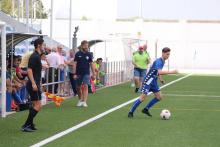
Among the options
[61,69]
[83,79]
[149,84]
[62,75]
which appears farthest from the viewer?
[62,75]

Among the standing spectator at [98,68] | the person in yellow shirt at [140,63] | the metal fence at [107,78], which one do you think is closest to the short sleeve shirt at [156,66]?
the metal fence at [107,78]

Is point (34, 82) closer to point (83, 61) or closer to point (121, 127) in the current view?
point (121, 127)

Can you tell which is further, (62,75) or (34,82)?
(62,75)

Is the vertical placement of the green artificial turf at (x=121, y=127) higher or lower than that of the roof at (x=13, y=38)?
lower

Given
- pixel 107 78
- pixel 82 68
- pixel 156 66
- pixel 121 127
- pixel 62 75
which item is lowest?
pixel 121 127

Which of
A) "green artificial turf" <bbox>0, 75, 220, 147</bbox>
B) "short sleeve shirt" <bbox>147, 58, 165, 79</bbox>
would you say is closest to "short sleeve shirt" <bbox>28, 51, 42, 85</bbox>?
"green artificial turf" <bbox>0, 75, 220, 147</bbox>

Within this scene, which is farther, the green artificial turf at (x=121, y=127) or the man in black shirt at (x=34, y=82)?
the man in black shirt at (x=34, y=82)

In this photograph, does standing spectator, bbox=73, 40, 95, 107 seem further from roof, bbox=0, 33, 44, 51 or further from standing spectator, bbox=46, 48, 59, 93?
standing spectator, bbox=46, 48, 59, 93

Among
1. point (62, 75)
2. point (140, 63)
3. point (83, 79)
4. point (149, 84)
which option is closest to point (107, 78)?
point (140, 63)

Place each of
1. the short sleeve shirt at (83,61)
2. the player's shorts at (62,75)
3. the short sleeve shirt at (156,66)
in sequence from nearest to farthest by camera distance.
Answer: the short sleeve shirt at (156,66), the short sleeve shirt at (83,61), the player's shorts at (62,75)

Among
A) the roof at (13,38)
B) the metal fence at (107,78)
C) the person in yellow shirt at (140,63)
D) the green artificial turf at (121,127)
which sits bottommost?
the green artificial turf at (121,127)

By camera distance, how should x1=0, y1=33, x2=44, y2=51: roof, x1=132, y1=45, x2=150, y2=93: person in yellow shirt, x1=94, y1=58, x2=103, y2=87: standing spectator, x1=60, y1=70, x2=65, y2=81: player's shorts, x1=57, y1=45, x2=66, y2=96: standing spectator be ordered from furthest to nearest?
x1=94, y1=58, x2=103, y2=87: standing spectator → x1=132, y1=45, x2=150, y2=93: person in yellow shirt → x1=60, y1=70, x2=65, y2=81: player's shorts → x1=57, y1=45, x2=66, y2=96: standing spectator → x1=0, y1=33, x2=44, y2=51: roof

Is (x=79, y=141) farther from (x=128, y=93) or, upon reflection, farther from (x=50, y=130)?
(x=128, y=93)

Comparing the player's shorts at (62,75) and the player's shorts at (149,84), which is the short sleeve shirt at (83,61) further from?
the player's shorts at (62,75)
